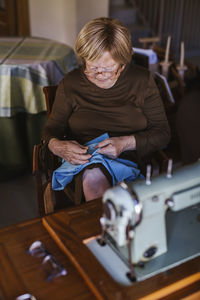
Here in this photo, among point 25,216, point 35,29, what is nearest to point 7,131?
point 25,216

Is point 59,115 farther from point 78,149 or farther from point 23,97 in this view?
point 23,97

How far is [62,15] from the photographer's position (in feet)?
16.6

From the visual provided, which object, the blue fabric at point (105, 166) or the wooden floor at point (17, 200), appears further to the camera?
the wooden floor at point (17, 200)

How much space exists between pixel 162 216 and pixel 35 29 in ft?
14.6

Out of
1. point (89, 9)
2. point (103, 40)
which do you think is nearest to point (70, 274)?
point (103, 40)

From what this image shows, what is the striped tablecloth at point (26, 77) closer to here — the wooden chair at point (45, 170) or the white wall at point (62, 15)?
the wooden chair at point (45, 170)

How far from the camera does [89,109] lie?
1789mm

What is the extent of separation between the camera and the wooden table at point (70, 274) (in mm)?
1030

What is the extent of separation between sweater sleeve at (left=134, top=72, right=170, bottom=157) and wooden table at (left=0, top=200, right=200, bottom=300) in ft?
1.86

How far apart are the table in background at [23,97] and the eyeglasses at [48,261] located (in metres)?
1.57

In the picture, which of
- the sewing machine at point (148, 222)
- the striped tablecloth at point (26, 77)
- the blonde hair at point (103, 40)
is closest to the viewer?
the sewing machine at point (148, 222)

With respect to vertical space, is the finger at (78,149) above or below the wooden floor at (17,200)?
above

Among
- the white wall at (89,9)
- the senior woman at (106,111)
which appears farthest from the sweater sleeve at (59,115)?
the white wall at (89,9)

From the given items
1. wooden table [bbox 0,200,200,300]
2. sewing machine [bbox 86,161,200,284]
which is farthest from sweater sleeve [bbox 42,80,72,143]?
sewing machine [bbox 86,161,200,284]
